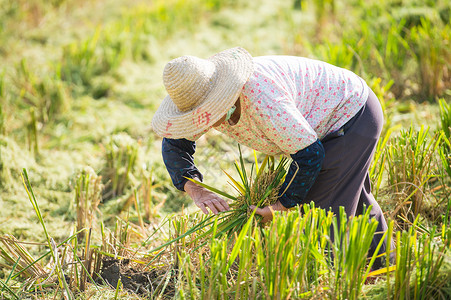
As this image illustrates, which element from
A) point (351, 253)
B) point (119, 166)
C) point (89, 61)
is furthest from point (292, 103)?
point (89, 61)

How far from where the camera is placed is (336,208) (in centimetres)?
190

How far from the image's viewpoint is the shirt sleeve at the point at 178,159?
75.6 inches

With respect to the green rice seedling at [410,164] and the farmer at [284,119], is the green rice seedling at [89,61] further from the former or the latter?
the green rice seedling at [410,164]

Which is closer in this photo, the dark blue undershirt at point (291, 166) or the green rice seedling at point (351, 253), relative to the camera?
the green rice seedling at point (351, 253)

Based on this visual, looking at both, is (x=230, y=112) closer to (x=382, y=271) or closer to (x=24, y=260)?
(x=382, y=271)

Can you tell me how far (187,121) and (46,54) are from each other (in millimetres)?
3860

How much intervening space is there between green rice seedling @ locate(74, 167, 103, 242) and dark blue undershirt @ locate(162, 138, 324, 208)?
73 cm

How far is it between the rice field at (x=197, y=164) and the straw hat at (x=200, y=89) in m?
0.38

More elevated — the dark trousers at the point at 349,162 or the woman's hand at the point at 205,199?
the dark trousers at the point at 349,162

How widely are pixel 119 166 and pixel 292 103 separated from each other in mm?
1615

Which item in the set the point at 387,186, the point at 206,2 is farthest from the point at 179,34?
the point at 387,186

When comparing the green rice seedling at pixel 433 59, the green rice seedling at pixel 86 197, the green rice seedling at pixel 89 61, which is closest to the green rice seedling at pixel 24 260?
the green rice seedling at pixel 86 197

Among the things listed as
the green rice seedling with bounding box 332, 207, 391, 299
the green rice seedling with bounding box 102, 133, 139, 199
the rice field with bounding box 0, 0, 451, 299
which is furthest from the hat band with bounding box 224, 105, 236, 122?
the green rice seedling with bounding box 102, 133, 139, 199

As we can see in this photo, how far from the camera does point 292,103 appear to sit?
1646 mm
